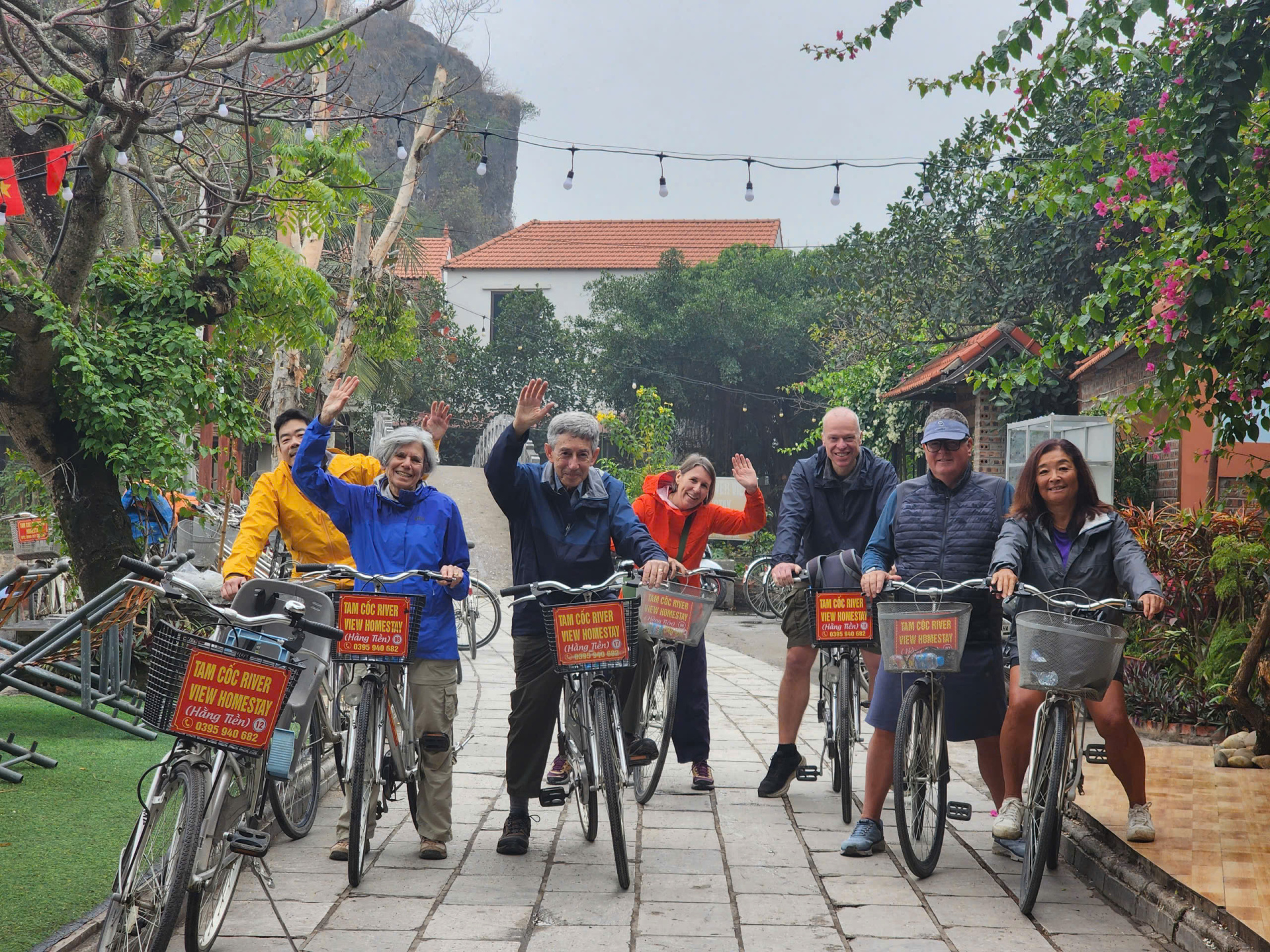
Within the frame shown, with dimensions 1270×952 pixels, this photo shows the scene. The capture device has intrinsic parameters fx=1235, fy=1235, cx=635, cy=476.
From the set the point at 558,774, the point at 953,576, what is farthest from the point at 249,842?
the point at 953,576

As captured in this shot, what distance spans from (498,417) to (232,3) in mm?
25339

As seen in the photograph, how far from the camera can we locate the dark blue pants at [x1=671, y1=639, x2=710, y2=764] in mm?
6691

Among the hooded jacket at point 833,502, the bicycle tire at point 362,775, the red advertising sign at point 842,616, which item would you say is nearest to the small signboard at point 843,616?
the red advertising sign at point 842,616

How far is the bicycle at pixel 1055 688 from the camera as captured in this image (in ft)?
14.8

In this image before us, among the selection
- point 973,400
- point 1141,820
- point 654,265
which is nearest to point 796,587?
point 1141,820

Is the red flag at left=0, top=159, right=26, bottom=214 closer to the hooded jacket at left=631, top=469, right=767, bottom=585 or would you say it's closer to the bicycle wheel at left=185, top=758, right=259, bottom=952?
the hooded jacket at left=631, top=469, right=767, bottom=585

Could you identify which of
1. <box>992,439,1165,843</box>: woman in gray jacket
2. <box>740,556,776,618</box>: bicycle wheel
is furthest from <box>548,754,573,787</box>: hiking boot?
<box>740,556,776,618</box>: bicycle wheel

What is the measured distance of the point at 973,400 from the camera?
55.7ft

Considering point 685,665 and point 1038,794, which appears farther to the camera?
point 685,665

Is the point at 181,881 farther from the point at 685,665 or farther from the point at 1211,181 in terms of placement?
the point at 1211,181

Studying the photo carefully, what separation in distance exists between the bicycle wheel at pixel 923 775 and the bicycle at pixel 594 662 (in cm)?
113

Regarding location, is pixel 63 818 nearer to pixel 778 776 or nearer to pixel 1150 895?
pixel 778 776

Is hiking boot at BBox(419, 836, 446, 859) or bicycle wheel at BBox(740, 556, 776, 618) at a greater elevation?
hiking boot at BBox(419, 836, 446, 859)

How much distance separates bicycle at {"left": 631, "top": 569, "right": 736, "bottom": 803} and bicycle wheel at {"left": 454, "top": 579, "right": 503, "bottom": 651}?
16.6 feet
